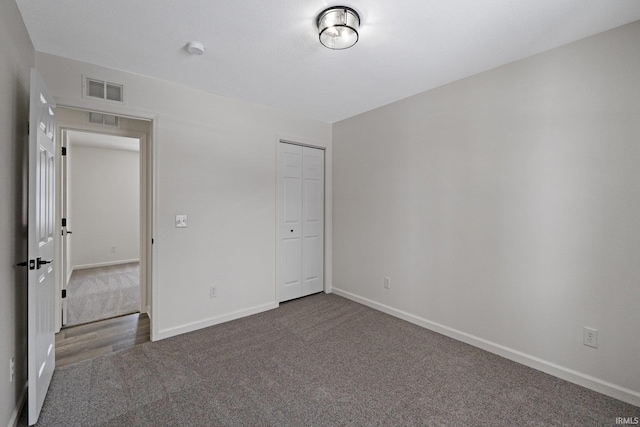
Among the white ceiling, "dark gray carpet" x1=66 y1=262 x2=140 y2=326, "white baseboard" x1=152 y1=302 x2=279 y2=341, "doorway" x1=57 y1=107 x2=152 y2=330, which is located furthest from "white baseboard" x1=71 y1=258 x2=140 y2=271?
the white ceiling

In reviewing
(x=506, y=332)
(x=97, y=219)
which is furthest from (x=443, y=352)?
(x=97, y=219)

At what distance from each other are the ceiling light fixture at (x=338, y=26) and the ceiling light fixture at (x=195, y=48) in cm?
93

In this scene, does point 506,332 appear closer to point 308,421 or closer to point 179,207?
point 308,421

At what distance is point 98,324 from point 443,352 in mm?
3612

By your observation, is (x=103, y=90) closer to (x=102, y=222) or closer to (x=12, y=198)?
(x=12, y=198)

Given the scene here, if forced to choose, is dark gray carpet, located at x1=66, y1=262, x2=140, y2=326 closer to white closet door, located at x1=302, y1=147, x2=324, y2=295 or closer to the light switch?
the light switch

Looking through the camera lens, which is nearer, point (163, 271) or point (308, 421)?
point (308, 421)

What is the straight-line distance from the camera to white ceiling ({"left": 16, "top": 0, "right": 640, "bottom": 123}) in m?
1.78

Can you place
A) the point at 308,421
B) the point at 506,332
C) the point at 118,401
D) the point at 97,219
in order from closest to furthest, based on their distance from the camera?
the point at 308,421 → the point at 118,401 → the point at 506,332 → the point at 97,219

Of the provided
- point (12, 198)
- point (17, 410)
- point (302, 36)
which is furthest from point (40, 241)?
point (302, 36)

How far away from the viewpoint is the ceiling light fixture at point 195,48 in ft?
7.11

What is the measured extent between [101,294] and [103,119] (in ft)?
8.65

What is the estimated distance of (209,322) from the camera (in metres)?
3.13

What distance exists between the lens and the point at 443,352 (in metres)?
2.60
